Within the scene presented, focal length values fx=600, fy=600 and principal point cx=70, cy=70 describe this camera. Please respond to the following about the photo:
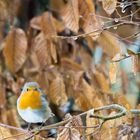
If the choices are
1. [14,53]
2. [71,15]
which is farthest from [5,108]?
[71,15]

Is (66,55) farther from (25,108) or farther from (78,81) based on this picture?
(25,108)

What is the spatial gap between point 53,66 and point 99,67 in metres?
0.27

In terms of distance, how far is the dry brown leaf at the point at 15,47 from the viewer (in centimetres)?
274

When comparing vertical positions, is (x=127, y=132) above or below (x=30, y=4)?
below

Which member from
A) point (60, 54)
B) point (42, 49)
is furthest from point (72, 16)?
point (60, 54)

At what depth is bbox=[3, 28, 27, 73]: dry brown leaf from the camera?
2.74 metres

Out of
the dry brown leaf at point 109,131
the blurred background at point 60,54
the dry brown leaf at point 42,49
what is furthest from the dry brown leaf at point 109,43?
the dry brown leaf at point 109,131

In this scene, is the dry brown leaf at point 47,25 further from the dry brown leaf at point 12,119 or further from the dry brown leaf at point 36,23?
the dry brown leaf at point 12,119

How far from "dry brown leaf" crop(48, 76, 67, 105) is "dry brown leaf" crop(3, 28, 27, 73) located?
0.24 m

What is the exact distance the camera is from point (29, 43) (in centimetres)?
304

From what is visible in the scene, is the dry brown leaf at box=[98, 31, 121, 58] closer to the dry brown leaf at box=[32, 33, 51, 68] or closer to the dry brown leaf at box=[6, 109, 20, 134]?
the dry brown leaf at box=[32, 33, 51, 68]

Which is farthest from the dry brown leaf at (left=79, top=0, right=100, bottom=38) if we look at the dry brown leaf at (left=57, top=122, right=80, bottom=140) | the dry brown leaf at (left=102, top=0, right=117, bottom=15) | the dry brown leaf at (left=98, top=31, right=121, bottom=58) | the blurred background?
the dry brown leaf at (left=57, top=122, right=80, bottom=140)

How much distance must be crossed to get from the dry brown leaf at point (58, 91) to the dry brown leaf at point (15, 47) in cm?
24

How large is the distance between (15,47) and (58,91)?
1.03 feet
